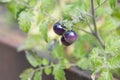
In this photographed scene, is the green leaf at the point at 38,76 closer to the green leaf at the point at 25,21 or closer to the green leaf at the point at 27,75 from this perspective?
the green leaf at the point at 27,75

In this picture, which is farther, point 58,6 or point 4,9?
point 4,9

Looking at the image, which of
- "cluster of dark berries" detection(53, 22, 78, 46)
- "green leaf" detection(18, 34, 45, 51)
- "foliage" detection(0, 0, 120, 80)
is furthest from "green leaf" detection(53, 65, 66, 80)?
"green leaf" detection(18, 34, 45, 51)

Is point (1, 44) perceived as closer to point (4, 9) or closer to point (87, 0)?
point (4, 9)

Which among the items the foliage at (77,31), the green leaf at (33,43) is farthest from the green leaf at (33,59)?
the green leaf at (33,43)

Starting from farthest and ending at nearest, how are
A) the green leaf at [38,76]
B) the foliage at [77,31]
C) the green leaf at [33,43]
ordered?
the green leaf at [33,43] < the green leaf at [38,76] < the foliage at [77,31]

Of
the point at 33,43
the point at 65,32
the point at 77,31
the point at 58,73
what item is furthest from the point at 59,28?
the point at 33,43

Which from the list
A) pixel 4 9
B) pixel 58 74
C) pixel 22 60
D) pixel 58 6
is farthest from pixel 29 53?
pixel 4 9
